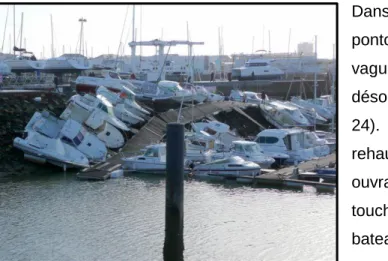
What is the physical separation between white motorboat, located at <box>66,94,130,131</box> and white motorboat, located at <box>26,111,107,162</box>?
2389 millimetres

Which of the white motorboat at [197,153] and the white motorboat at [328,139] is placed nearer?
the white motorboat at [197,153]

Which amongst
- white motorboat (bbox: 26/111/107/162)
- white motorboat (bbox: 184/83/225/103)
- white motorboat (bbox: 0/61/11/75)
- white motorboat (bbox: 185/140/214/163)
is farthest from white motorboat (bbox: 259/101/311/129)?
white motorboat (bbox: 0/61/11/75)

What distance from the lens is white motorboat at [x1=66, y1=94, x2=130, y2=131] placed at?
34.4 meters

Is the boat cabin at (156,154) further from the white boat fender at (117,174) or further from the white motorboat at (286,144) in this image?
the white motorboat at (286,144)

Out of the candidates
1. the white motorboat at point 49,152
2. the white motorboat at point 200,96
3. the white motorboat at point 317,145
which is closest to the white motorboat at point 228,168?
the white motorboat at point 49,152

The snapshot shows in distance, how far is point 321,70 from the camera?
255ft

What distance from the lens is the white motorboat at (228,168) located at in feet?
91.4

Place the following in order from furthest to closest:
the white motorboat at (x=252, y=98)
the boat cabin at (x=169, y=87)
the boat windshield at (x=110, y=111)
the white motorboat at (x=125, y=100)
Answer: the white motorboat at (x=252, y=98), the boat cabin at (x=169, y=87), the white motorboat at (x=125, y=100), the boat windshield at (x=110, y=111)

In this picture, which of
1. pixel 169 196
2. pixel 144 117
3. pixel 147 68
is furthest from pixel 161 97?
pixel 169 196

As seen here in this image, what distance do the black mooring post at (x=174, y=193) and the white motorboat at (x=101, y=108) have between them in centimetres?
1768

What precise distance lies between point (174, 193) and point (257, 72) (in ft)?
176

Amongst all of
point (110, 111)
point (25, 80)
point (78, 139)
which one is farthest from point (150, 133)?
point (25, 80)

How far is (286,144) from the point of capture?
32500 millimetres

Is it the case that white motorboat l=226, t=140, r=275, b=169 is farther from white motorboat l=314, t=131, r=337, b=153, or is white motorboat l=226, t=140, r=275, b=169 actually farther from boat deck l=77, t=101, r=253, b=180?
boat deck l=77, t=101, r=253, b=180
